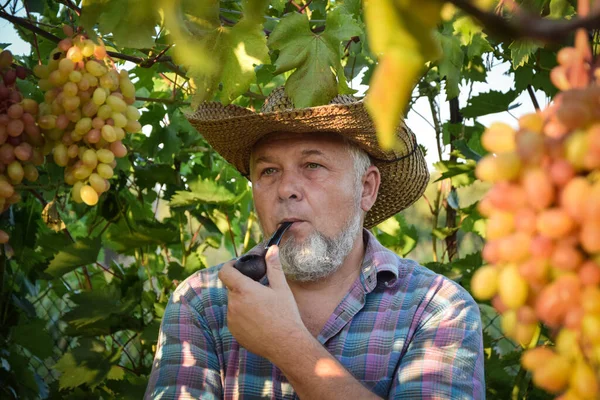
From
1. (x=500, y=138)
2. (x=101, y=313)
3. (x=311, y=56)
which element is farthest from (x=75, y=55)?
(x=101, y=313)

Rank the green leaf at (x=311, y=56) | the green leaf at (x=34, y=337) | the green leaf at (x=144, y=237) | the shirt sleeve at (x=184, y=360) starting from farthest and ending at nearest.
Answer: the green leaf at (x=144, y=237), the green leaf at (x=34, y=337), the shirt sleeve at (x=184, y=360), the green leaf at (x=311, y=56)

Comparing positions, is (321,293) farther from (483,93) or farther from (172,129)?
(172,129)

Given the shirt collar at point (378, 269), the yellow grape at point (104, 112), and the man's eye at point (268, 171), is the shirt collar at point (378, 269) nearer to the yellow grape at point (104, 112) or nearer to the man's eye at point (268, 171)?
the man's eye at point (268, 171)

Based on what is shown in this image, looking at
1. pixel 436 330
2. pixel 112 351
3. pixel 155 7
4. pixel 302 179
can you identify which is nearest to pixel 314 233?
pixel 302 179

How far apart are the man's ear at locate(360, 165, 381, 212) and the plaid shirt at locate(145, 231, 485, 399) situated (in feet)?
0.64

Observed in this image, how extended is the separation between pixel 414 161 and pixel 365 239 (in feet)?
0.92

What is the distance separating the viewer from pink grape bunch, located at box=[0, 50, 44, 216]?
1284mm

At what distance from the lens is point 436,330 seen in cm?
193

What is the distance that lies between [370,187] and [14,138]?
1228 millimetres

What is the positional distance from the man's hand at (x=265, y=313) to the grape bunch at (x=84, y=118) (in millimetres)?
480

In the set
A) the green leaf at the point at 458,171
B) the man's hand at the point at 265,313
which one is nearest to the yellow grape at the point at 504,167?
the man's hand at the point at 265,313

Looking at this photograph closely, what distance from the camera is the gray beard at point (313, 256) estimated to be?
208 cm

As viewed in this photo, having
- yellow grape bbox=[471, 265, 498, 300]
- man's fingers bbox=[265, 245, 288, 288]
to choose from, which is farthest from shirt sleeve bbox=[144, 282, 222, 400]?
yellow grape bbox=[471, 265, 498, 300]

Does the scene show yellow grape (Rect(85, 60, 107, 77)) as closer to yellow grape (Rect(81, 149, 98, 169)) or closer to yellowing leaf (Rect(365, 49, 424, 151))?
yellow grape (Rect(81, 149, 98, 169))
